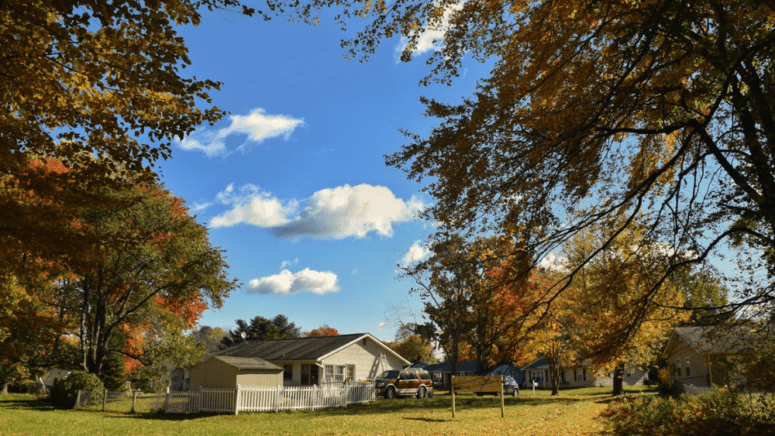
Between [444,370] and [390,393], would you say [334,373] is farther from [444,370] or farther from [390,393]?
[444,370]

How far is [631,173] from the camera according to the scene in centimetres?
1088

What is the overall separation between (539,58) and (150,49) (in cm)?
599

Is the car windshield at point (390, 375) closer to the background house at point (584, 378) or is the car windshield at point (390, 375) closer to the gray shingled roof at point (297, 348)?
the gray shingled roof at point (297, 348)

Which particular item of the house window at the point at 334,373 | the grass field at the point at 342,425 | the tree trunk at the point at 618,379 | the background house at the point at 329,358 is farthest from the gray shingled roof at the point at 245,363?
the tree trunk at the point at 618,379

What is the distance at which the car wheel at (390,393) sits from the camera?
97.5 feet

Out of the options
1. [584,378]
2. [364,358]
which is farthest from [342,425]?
[584,378]

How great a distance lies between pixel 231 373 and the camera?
23.0 meters

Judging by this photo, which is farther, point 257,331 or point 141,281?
point 257,331

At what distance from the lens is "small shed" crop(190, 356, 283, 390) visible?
902 inches

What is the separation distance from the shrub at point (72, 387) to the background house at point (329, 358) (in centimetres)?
1021

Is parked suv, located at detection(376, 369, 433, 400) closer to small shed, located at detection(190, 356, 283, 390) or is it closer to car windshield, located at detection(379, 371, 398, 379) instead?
car windshield, located at detection(379, 371, 398, 379)

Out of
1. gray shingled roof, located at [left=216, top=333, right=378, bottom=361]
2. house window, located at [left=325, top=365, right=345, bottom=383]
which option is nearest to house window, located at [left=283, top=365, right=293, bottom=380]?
gray shingled roof, located at [left=216, top=333, right=378, bottom=361]

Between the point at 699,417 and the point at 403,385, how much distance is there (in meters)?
21.4

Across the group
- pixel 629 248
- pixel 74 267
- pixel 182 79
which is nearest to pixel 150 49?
pixel 182 79
